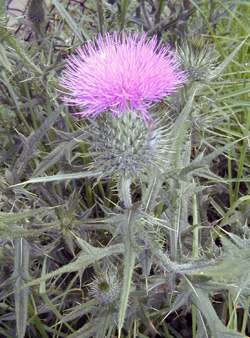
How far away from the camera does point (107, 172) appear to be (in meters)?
1.52

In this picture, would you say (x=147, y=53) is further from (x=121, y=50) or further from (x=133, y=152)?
(x=133, y=152)

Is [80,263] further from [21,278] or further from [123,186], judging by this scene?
[21,278]

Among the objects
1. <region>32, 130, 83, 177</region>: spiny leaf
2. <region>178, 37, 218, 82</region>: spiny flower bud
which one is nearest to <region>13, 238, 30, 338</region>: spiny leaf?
<region>32, 130, 83, 177</region>: spiny leaf

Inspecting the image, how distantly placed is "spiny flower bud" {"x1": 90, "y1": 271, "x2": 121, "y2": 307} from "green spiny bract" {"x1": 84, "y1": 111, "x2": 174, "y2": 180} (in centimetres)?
55

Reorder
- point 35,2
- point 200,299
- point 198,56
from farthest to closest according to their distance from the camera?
point 35,2, point 198,56, point 200,299

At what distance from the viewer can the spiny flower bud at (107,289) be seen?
1.60 meters

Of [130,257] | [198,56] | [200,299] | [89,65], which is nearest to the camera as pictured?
[130,257]

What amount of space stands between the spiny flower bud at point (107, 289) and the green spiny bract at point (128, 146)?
0.55 m

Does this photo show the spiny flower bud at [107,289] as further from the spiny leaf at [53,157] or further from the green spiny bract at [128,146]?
the spiny leaf at [53,157]

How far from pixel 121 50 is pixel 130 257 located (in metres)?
1.08

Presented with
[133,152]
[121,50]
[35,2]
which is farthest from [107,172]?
[35,2]

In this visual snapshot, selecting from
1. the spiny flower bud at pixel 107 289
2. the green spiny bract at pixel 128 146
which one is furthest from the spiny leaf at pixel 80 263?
the green spiny bract at pixel 128 146

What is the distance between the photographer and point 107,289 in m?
1.60

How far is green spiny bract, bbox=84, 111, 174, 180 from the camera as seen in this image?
60.9 inches
